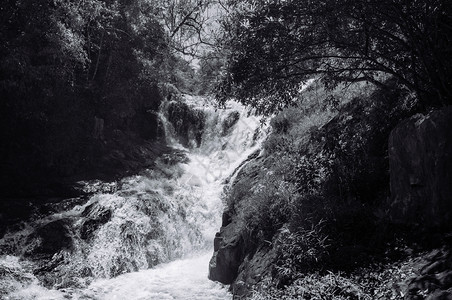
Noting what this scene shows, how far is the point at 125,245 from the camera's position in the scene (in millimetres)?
9805

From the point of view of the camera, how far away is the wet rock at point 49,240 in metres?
Result: 9.45

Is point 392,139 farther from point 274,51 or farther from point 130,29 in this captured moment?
point 130,29

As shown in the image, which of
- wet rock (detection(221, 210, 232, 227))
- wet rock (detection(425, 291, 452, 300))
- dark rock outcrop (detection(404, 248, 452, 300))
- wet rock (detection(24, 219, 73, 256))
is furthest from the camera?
wet rock (detection(24, 219, 73, 256))

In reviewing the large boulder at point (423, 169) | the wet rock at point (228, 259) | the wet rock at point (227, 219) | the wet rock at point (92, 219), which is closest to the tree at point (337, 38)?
the large boulder at point (423, 169)

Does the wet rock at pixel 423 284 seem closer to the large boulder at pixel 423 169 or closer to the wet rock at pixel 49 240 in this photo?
the large boulder at pixel 423 169

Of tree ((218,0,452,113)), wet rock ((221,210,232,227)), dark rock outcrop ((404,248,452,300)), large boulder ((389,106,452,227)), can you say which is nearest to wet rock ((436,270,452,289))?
dark rock outcrop ((404,248,452,300))

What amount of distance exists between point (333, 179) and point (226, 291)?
298 centimetres

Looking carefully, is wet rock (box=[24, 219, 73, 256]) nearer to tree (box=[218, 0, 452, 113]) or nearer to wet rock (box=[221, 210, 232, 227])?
wet rock (box=[221, 210, 232, 227])

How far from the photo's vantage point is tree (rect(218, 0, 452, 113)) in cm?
502

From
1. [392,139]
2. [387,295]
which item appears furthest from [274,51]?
[387,295]

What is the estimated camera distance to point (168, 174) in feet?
50.4

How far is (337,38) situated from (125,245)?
7.16 metres

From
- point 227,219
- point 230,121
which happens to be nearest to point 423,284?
point 227,219

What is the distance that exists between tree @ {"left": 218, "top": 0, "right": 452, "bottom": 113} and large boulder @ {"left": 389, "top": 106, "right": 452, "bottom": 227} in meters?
0.58
